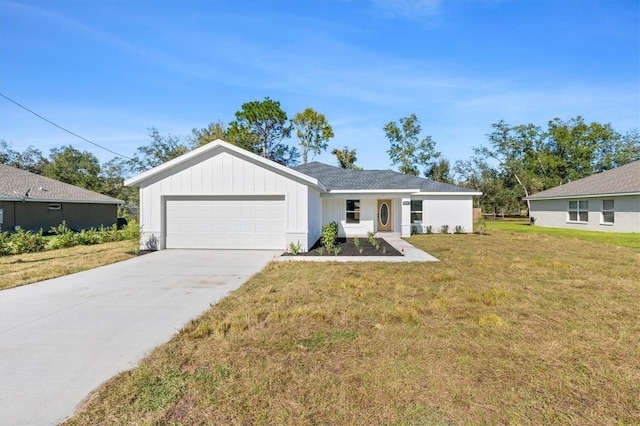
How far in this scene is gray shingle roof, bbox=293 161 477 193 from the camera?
16984 mm

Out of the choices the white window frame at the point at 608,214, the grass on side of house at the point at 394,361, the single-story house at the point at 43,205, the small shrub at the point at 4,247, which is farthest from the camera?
the white window frame at the point at 608,214

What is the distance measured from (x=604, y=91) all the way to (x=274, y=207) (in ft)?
88.7

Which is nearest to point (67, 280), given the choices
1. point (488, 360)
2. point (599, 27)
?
point (488, 360)

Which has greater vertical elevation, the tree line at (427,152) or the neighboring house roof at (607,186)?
the tree line at (427,152)

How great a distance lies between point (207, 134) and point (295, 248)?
32475 mm

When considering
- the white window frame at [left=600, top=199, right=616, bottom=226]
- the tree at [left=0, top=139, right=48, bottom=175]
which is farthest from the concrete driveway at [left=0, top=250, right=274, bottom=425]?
the tree at [left=0, top=139, right=48, bottom=175]

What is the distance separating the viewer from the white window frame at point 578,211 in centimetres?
2053

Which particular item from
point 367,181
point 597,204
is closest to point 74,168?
point 367,181

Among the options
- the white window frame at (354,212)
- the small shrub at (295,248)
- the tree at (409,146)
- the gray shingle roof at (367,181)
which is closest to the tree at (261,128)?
the tree at (409,146)

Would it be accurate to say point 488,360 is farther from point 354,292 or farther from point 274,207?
point 274,207

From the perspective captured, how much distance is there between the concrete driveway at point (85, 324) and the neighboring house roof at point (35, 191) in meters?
14.7

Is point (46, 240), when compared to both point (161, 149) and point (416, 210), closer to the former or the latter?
Result: point (416, 210)

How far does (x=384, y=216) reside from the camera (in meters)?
18.5

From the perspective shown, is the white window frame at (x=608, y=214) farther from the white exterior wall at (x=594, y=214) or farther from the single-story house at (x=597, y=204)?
the white exterior wall at (x=594, y=214)
